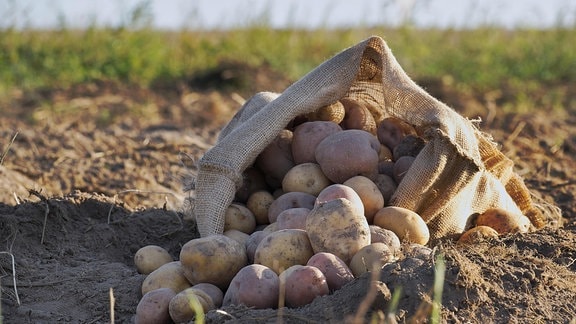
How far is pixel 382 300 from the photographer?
2.66 m

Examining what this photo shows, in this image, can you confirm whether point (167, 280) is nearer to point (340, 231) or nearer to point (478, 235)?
point (340, 231)

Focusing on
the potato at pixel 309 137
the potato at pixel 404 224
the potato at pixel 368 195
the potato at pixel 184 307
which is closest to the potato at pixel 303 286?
the potato at pixel 184 307

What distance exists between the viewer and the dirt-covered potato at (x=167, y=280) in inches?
128

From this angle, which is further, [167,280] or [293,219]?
[293,219]

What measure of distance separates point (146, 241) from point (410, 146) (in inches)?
54.6

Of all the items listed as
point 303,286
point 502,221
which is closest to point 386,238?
point 303,286

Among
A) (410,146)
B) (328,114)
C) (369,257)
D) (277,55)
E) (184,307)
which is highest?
(328,114)

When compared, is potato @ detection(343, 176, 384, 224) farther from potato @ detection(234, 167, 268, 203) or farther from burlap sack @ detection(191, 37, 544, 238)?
potato @ detection(234, 167, 268, 203)

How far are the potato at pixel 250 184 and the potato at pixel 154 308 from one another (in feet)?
3.64

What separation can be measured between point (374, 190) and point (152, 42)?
26.7ft

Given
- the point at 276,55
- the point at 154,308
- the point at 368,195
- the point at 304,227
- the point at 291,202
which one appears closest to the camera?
the point at 154,308

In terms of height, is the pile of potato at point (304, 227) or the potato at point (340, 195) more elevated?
the potato at point (340, 195)

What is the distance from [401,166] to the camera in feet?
12.9

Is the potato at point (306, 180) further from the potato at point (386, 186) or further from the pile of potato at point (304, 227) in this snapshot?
the potato at point (386, 186)
